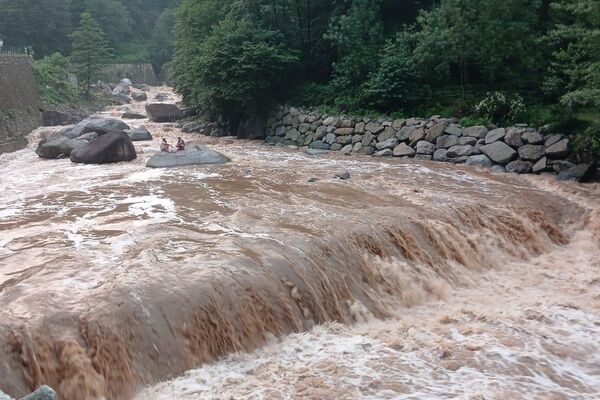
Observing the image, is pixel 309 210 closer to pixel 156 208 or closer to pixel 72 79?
pixel 156 208

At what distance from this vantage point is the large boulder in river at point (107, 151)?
14961 mm

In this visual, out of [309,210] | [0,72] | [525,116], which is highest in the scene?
[0,72]

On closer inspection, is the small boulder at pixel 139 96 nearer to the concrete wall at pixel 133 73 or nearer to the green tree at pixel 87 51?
the green tree at pixel 87 51

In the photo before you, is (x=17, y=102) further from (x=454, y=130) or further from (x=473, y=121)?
(x=473, y=121)

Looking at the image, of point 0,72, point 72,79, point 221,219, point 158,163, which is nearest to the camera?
point 221,219

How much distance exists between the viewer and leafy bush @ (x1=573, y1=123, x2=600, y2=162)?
12703mm

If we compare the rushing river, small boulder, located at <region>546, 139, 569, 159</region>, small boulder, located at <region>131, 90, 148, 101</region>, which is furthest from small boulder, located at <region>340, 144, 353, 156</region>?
small boulder, located at <region>131, 90, 148, 101</region>

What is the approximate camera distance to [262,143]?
19734mm

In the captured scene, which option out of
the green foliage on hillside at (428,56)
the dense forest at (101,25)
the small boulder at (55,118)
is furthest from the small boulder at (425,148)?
the dense forest at (101,25)

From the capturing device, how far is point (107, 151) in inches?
591

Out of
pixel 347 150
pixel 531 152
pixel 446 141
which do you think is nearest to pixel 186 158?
pixel 347 150

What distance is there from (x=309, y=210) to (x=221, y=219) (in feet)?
5.23

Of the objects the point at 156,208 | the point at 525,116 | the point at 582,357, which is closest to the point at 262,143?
the point at 525,116

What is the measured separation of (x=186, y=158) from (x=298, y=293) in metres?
8.72
